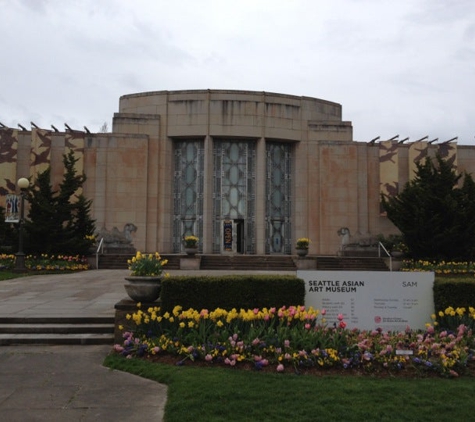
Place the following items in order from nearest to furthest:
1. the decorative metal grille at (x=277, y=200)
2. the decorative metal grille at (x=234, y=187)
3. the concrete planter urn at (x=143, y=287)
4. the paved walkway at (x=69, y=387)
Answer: the paved walkway at (x=69, y=387) < the concrete planter urn at (x=143, y=287) < the decorative metal grille at (x=234, y=187) < the decorative metal grille at (x=277, y=200)

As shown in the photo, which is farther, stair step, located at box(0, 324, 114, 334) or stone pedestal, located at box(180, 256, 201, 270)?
stone pedestal, located at box(180, 256, 201, 270)

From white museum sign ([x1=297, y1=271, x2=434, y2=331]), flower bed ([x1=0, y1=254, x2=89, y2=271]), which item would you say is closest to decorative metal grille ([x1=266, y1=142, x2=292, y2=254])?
flower bed ([x1=0, y1=254, x2=89, y2=271])

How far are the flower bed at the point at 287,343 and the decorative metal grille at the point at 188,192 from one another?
2260 cm

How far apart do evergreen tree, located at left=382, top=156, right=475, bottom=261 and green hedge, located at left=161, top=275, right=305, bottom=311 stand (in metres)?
17.0

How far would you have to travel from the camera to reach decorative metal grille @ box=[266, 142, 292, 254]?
1221 inches

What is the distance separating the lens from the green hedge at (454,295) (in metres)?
8.03

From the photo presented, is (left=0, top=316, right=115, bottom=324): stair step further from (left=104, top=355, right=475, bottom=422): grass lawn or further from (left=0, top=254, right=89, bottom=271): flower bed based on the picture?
(left=0, top=254, right=89, bottom=271): flower bed

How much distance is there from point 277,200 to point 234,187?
289 centimetres

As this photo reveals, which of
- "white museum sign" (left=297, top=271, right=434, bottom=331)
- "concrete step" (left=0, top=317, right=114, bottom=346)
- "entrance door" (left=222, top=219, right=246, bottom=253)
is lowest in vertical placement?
"concrete step" (left=0, top=317, right=114, bottom=346)

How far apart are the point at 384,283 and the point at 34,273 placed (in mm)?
16669

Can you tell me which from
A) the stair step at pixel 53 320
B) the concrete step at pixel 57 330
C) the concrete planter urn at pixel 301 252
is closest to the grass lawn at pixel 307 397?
the concrete step at pixel 57 330

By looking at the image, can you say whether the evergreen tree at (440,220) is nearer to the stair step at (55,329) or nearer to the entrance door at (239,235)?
the entrance door at (239,235)

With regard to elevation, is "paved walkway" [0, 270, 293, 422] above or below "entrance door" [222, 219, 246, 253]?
below

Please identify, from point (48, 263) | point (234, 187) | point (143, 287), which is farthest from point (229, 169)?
point (143, 287)
